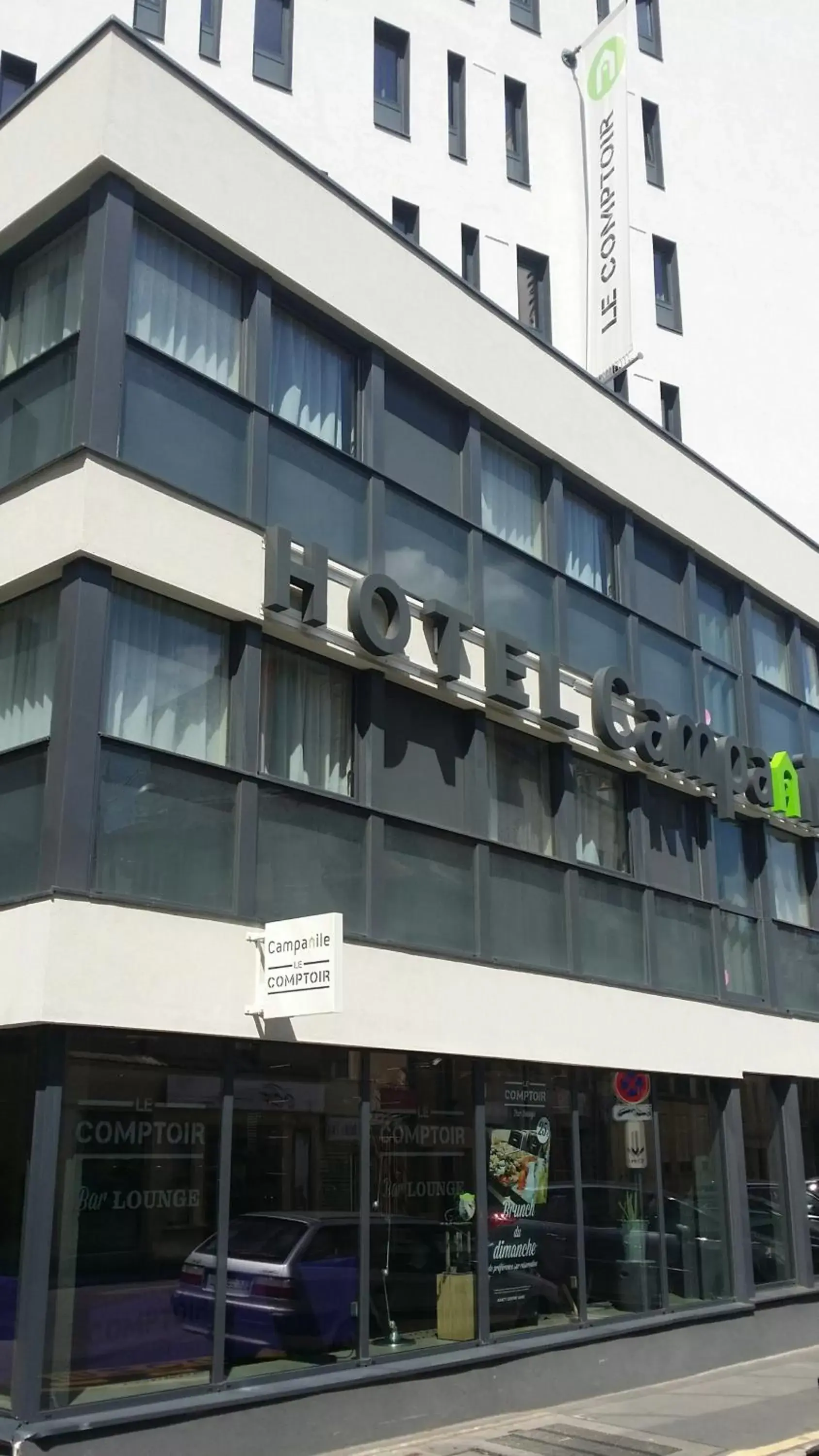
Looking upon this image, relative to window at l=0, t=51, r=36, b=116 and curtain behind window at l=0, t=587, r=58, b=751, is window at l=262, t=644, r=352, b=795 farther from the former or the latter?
window at l=0, t=51, r=36, b=116

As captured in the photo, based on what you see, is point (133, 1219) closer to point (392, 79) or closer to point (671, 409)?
point (671, 409)

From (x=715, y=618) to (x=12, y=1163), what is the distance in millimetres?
11504

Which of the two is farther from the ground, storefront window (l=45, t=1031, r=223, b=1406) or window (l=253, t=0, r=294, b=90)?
window (l=253, t=0, r=294, b=90)

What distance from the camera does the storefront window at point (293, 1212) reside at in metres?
9.45

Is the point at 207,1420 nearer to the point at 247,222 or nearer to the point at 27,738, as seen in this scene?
the point at 27,738

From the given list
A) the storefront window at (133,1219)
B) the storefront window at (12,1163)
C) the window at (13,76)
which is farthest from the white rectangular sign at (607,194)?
the storefront window at (12,1163)

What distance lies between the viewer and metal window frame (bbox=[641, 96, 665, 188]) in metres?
24.0

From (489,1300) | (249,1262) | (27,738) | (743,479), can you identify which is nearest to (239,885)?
(27,738)

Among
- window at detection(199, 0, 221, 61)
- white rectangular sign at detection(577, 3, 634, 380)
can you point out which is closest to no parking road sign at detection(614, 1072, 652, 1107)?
white rectangular sign at detection(577, 3, 634, 380)

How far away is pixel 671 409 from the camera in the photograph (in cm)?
2283

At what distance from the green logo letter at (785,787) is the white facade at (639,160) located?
24.2 feet

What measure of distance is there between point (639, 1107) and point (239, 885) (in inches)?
231

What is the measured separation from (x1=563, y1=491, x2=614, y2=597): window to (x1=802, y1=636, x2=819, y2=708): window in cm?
484

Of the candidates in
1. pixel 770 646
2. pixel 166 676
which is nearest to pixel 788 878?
pixel 770 646
